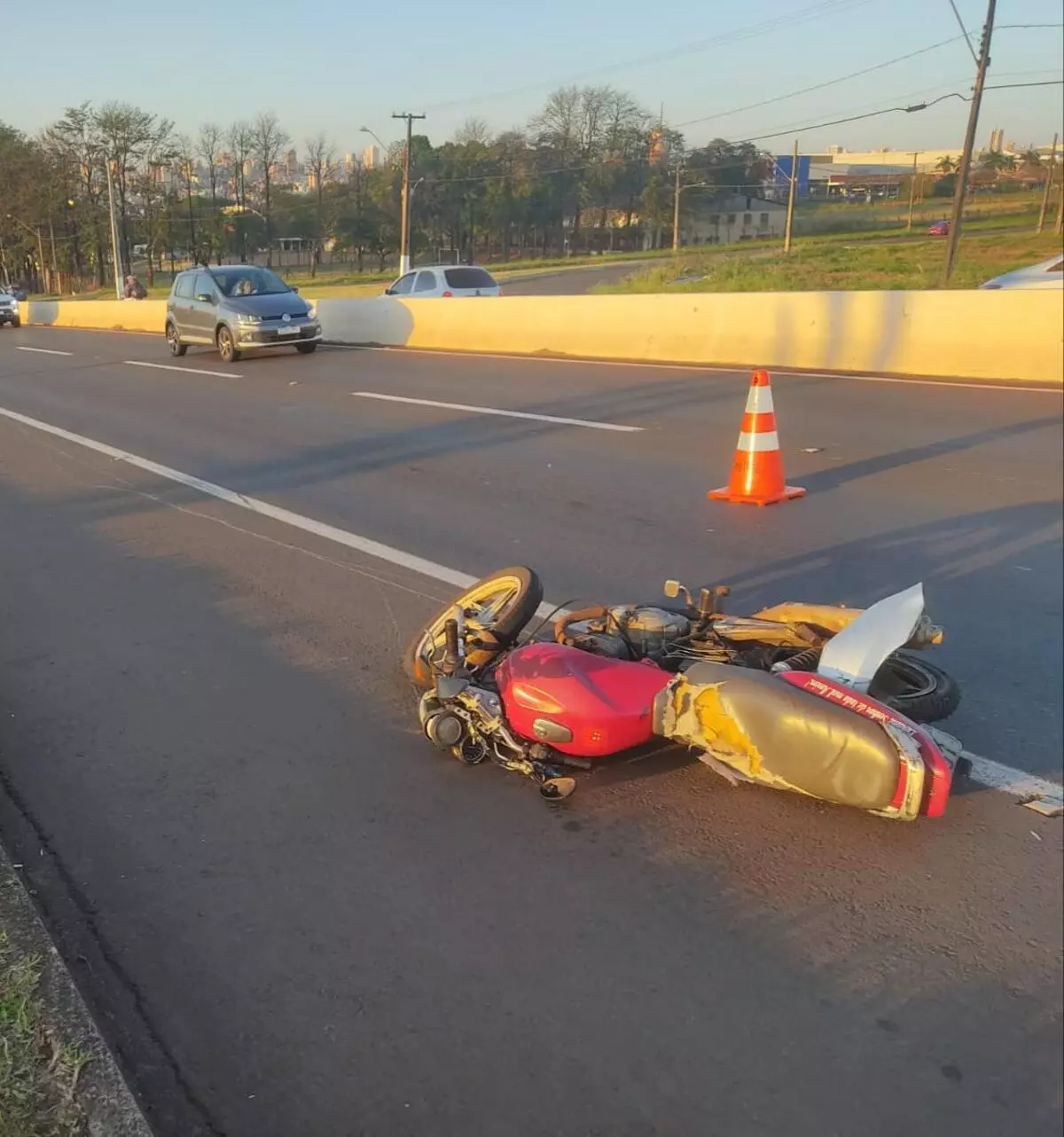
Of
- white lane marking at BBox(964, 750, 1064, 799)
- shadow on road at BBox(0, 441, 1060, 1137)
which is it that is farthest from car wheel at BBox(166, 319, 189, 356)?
white lane marking at BBox(964, 750, 1064, 799)

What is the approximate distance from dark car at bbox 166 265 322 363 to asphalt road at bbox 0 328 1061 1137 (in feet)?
42.7

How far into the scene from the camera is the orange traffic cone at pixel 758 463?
23.4ft

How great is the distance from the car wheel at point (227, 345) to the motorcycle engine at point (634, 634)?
16844 mm

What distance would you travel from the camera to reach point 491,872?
9.81 feet

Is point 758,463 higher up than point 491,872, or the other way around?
point 758,463

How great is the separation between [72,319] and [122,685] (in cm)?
3713

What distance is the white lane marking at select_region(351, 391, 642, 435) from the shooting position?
10.4 m

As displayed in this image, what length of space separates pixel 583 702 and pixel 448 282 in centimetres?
2049

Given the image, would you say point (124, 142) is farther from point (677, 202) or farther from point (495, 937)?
point (495, 937)

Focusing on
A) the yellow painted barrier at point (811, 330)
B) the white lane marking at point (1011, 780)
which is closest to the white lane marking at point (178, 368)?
the yellow painted barrier at point (811, 330)

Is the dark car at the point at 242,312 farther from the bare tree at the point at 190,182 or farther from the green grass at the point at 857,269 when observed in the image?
the bare tree at the point at 190,182

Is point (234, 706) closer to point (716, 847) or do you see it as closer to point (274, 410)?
point (716, 847)

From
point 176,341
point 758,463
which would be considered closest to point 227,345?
point 176,341

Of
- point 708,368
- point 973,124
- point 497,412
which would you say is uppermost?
point 973,124
